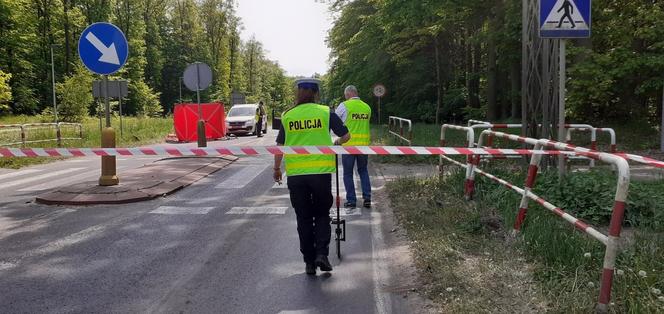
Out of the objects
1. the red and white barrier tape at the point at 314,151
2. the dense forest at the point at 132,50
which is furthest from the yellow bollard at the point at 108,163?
the dense forest at the point at 132,50

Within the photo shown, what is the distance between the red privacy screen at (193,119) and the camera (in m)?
22.3

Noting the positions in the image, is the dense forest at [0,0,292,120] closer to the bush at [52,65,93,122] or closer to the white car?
the bush at [52,65,93,122]

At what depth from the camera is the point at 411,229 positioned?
6.47 m

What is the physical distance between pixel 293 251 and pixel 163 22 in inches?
2946

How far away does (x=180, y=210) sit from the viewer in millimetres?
8117

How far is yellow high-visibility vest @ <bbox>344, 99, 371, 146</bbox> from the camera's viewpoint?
8320mm

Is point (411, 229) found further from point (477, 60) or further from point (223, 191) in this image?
point (477, 60)

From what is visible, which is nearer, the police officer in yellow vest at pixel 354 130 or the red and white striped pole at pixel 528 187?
the red and white striped pole at pixel 528 187

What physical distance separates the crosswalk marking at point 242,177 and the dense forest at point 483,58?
1041 centimetres

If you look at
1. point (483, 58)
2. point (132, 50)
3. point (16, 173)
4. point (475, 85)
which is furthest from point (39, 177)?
point (132, 50)

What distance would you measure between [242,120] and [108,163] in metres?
20.3

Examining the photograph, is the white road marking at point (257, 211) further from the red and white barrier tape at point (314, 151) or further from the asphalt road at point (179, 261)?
the red and white barrier tape at point (314, 151)

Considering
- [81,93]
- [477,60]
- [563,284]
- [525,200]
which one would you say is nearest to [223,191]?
→ [525,200]

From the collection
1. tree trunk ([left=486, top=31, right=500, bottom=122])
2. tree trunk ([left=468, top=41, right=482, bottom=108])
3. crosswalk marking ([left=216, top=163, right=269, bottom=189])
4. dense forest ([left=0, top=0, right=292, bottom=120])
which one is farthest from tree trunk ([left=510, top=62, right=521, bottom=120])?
dense forest ([left=0, top=0, right=292, bottom=120])
